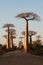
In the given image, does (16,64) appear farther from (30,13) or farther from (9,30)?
(9,30)

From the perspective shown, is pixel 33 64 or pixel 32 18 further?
pixel 32 18

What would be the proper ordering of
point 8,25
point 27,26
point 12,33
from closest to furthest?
point 27,26, point 8,25, point 12,33

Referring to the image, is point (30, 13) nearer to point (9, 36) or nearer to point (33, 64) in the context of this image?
point (33, 64)

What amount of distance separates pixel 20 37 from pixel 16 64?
3664cm

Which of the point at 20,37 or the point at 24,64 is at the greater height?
the point at 20,37

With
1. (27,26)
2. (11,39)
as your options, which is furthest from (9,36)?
(27,26)

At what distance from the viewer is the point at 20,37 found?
53344 mm

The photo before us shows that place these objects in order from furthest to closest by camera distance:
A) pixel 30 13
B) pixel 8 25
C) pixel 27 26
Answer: pixel 8 25
pixel 27 26
pixel 30 13

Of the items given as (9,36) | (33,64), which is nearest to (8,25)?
(9,36)

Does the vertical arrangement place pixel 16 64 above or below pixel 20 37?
below

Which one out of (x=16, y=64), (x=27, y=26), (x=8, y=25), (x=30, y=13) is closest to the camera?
(x=16, y=64)

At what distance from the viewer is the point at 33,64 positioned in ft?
55.9

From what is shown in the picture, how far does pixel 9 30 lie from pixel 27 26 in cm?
1473

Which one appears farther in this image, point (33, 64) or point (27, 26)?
point (27, 26)
